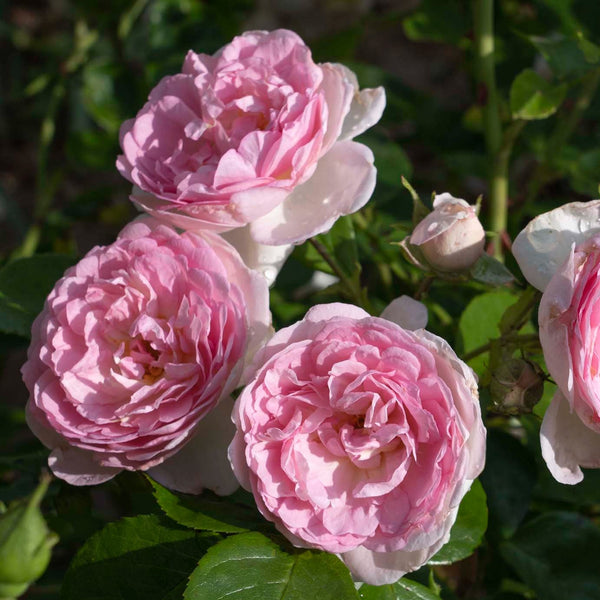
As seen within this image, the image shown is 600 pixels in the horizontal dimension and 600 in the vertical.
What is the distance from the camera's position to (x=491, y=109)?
3.90 feet

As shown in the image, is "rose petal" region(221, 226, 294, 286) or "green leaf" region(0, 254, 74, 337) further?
"green leaf" region(0, 254, 74, 337)

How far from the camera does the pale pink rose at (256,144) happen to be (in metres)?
0.74

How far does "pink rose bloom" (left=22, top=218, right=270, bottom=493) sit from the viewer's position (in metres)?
0.70

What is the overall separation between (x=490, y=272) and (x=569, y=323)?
152 millimetres

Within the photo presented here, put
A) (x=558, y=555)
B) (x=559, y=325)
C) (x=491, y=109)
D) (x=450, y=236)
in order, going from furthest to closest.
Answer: (x=491, y=109) → (x=558, y=555) → (x=450, y=236) → (x=559, y=325)

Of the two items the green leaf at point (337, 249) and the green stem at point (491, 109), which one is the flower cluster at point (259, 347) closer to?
the green leaf at point (337, 249)

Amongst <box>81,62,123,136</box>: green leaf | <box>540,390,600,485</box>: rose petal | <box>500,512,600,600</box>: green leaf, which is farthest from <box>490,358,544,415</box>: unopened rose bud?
<box>81,62,123,136</box>: green leaf

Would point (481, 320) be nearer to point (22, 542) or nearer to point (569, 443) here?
point (569, 443)

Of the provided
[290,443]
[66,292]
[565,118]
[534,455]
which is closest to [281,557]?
[290,443]

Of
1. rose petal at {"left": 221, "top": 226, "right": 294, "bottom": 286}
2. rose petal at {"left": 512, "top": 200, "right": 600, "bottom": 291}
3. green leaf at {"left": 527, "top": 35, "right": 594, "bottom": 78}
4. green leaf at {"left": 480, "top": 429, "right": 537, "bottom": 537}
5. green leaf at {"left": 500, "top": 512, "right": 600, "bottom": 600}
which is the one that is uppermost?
rose petal at {"left": 512, "top": 200, "right": 600, "bottom": 291}

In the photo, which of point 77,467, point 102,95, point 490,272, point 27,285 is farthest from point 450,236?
point 102,95

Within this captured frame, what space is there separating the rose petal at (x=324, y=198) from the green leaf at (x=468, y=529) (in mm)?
281

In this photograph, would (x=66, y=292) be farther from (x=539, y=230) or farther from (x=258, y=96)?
(x=539, y=230)

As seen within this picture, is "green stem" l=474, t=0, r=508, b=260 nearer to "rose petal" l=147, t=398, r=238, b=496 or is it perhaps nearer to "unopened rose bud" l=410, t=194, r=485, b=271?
"unopened rose bud" l=410, t=194, r=485, b=271
